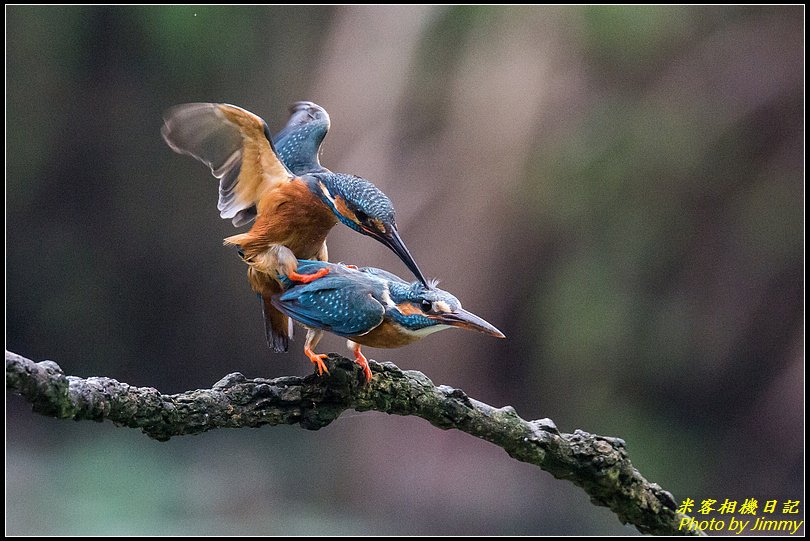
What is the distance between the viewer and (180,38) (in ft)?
24.2

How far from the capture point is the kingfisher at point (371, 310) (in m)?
2.69

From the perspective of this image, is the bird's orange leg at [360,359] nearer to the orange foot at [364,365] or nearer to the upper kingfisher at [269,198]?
the orange foot at [364,365]

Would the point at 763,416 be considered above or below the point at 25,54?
below

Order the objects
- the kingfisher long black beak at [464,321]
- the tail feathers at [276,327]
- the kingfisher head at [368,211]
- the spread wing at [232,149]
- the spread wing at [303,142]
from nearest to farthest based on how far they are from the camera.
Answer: the kingfisher long black beak at [464,321] < the kingfisher head at [368,211] < the spread wing at [232,149] < the tail feathers at [276,327] < the spread wing at [303,142]

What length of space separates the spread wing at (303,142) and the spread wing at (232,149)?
0.55 ft

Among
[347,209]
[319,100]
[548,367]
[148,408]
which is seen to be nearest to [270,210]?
[347,209]

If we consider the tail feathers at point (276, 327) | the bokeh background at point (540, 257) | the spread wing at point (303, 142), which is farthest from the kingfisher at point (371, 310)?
the bokeh background at point (540, 257)

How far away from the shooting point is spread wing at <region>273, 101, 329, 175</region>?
3.56 metres

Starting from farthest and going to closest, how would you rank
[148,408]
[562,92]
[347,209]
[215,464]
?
[215,464]
[562,92]
[347,209]
[148,408]

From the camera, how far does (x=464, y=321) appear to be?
2629mm

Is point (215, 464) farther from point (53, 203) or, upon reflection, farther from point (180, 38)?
point (180, 38)

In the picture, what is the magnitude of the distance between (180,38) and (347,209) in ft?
16.1

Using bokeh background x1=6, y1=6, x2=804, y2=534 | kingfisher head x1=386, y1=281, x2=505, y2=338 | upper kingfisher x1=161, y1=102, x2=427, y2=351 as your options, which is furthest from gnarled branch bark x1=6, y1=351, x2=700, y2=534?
bokeh background x1=6, y1=6, x2=804, y2=534

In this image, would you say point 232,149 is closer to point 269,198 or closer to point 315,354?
point 269,198
